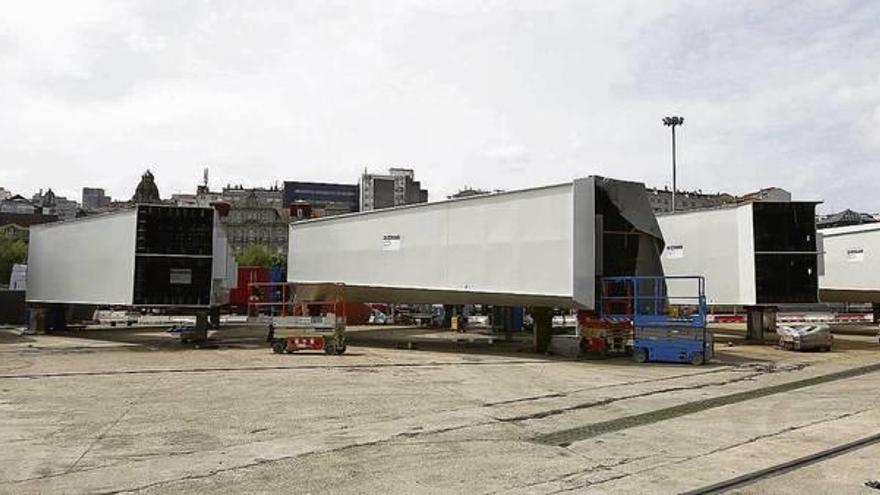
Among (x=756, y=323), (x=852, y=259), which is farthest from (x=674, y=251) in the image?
(x=852, y=259)

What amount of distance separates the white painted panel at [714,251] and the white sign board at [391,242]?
14.4 metres

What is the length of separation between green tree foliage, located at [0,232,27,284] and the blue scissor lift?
7230 cm

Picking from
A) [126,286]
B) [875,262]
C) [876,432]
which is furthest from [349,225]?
[875,262]

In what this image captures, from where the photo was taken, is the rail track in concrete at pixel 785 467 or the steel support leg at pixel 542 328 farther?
the steel support leg at pixel 542 328

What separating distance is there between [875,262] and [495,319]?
783 inches

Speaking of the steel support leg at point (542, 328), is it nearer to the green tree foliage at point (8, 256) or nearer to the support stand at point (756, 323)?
the support stand at point (756, 323)

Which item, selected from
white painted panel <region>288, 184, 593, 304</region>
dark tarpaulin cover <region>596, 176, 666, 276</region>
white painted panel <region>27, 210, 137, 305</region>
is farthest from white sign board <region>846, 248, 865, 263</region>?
white painted panel <region>27, 210, 137, 305</region>

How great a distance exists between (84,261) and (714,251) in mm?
28414

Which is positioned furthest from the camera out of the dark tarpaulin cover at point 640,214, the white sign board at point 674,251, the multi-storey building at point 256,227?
the multi-storey building at point 256,227

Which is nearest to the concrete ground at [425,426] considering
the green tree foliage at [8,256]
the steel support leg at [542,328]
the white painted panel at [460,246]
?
the white painted panel at [460,246]

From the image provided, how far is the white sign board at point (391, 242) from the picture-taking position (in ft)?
93.5

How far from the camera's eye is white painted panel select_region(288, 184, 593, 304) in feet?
77.2

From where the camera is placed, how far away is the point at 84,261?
1221 inches

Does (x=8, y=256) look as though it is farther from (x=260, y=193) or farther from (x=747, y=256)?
(x=260, y=193)
